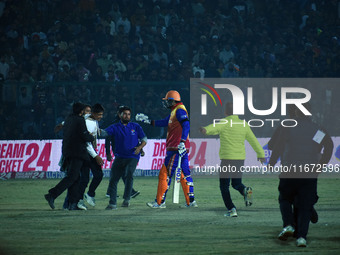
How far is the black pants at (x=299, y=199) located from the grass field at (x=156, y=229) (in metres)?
0.31

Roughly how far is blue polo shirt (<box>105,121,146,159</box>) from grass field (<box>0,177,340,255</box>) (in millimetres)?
1207

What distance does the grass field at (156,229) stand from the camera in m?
9.34

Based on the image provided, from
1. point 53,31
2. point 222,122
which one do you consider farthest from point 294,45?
point 222,122

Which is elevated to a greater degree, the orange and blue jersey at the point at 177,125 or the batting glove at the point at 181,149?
the orange and blue jersey at the point at 177,125

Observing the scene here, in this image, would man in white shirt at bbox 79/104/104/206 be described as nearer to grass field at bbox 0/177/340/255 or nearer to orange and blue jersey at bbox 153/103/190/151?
grass field at bbox 0/177/340/255

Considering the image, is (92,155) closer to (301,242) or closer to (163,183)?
(163,183)

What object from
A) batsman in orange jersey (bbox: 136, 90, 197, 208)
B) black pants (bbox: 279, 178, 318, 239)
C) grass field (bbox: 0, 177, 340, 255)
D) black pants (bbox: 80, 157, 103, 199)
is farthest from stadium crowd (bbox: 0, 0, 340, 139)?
black pants (bbox: 279, 178, 318, 239)

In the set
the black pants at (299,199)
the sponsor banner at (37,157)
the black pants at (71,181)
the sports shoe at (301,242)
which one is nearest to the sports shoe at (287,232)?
the black pants at (299,199)

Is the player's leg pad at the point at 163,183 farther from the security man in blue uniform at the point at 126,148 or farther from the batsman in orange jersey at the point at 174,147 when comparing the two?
the security man in blue uniform at the point at 126,148

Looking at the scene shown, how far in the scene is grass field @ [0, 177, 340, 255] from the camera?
934 cm

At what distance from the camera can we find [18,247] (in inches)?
375

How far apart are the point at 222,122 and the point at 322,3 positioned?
1948 cm

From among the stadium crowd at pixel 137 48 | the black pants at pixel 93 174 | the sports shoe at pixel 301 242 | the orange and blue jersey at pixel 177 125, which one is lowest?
the sports shoe at pixel 301 242

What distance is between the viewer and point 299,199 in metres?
9.54
